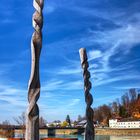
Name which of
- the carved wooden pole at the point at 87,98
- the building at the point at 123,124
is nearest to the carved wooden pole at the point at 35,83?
the carved wooden pole at the point at 87,98

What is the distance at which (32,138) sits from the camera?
254 inches

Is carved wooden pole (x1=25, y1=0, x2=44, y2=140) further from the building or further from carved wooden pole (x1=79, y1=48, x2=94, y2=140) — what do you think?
the building

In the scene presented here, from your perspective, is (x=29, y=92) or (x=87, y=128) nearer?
(x=29, y=92)

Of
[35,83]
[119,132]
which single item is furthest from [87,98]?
[119,132]

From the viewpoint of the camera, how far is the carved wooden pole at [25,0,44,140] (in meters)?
6.50

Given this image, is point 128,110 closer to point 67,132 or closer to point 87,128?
point 67,132

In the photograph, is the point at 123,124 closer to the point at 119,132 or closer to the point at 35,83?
the point at 119,132

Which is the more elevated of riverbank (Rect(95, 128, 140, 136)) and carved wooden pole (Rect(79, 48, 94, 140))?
carved wooden pole (Rect(79, 48, 94, 140))

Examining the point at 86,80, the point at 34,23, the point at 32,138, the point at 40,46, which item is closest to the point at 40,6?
the point at 34,23

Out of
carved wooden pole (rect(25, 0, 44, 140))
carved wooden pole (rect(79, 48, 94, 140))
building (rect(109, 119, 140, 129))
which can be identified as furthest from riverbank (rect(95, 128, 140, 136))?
carved wooden pole (rect(25, 0, 44, 140))

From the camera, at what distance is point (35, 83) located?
661cm

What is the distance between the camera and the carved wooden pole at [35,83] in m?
6.50

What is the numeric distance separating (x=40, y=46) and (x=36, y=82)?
690 millimetres

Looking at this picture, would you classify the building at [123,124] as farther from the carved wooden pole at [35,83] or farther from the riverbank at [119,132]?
the carved wooden pole at [35,83]
